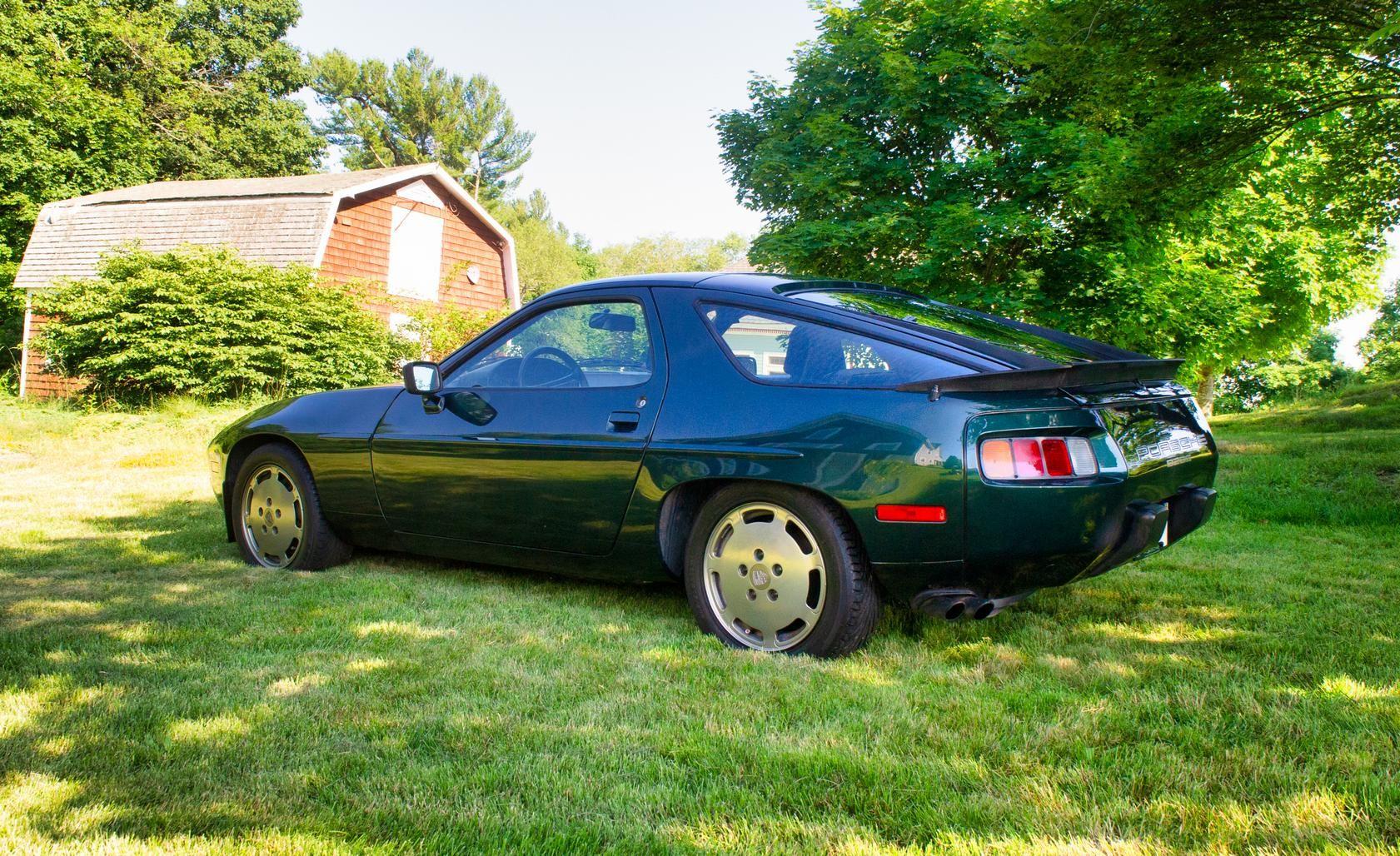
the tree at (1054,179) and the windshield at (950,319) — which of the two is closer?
the windshield at (950,319)

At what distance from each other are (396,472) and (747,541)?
1.91 m

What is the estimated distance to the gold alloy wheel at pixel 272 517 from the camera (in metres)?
4.81

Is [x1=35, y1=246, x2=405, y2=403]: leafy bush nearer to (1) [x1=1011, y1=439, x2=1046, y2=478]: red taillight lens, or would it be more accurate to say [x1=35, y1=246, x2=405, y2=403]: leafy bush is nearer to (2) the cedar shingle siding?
(2) the cedar shingle siding

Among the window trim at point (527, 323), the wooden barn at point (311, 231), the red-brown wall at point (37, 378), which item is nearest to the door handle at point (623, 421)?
the window trim at point (527, 323)

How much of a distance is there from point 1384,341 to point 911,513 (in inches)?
2365

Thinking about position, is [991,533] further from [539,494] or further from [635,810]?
[539,494]

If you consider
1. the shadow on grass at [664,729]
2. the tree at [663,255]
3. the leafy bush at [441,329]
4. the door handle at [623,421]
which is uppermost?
the tree at [663,255]

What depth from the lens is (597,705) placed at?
2.80 meters

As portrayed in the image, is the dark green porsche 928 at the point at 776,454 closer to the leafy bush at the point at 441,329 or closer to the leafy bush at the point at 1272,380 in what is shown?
the leafy bush at the point at 441,329

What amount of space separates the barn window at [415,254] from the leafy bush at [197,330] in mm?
5574

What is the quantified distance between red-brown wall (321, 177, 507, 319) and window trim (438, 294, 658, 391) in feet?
52.4

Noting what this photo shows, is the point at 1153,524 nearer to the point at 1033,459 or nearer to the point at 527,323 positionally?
the point at 1033,459

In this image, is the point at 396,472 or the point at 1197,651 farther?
the point at 396,472

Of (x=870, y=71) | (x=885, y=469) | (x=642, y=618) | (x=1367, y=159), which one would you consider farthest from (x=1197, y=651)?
(x=870, y=71)
